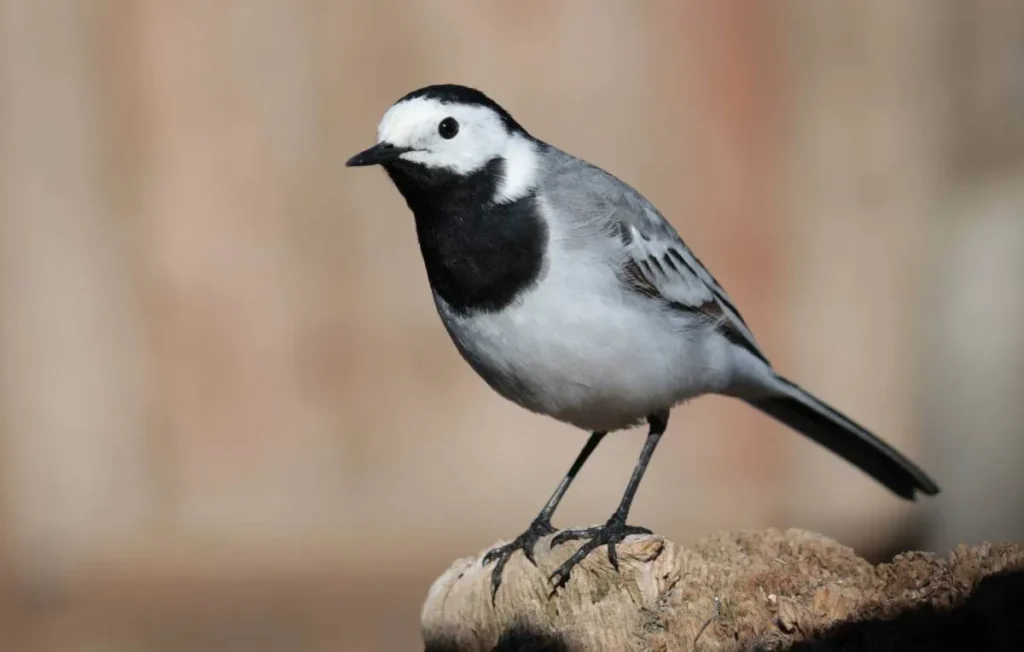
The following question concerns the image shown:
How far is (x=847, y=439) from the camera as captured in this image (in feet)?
15.4

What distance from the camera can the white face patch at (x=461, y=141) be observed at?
367 cm

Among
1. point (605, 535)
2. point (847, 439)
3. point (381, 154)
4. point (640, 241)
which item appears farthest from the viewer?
point (847, 439)

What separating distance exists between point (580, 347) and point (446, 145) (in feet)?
2.20

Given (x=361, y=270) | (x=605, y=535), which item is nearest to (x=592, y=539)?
(x=605, y=535)

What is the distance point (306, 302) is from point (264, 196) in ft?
1.69

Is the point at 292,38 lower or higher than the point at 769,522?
higher

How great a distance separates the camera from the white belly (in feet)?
11.7

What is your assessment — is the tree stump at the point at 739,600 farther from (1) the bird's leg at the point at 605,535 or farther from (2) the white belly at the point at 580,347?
(2) the white belly at the point at 580,347

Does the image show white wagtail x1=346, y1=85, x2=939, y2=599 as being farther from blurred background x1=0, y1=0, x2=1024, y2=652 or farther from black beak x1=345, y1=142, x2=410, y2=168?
blurred background x1=0, y1=0, x2=1024, y2=652

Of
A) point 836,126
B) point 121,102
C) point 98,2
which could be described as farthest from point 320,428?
point 836,126

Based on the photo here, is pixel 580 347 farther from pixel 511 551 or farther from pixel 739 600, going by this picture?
pixel 739 600

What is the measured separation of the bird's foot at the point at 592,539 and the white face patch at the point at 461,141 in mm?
929

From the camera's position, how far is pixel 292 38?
6102 millimetres

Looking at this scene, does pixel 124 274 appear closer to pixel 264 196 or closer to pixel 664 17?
pixel 264 196
